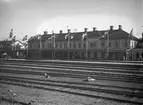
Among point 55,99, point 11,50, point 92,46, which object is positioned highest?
point 92,46

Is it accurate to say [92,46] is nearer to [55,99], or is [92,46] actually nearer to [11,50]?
[11,50]

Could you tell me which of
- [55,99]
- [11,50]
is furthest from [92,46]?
[55,99]

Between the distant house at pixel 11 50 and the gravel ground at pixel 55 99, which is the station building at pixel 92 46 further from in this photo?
the gravel ground at pixel 55 99

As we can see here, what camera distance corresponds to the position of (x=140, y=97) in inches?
353

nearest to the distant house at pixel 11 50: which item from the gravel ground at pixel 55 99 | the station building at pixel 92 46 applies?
the station building at pixel 92 46

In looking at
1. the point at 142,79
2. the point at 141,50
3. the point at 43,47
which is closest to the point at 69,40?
the point at 43,47

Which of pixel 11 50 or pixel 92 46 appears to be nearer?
pixel 92 46

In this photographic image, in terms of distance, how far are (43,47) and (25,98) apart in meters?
44.9

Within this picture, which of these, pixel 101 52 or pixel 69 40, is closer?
pixel 101 52

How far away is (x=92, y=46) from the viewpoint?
43.7 m

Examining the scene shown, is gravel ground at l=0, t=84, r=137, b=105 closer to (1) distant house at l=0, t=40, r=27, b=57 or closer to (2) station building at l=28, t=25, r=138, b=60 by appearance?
(2) station building at l=28, t=25, r=138, b=60

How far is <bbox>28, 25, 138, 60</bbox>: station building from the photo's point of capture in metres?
38.6

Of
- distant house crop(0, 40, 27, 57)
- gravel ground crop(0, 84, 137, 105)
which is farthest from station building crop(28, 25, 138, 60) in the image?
gravel ground crop(0, 84, 137, 105)

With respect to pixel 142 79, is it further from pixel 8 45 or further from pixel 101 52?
pixel 8 45
